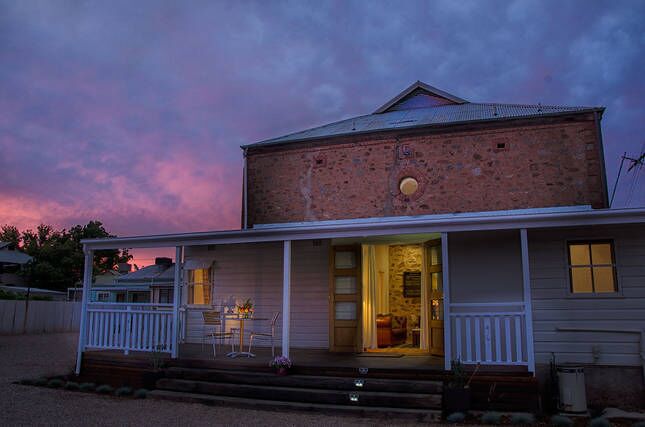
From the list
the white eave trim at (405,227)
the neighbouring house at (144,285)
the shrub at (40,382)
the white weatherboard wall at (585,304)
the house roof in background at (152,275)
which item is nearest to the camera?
the white eave trim at (405,227)

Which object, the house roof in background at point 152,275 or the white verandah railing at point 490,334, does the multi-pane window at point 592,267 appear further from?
the house roof in background at point 152,275

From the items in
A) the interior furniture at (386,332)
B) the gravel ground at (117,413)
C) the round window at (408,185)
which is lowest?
the gravel ground at (117,413)

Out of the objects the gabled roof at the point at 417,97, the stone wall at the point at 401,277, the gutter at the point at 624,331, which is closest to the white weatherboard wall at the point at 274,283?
the stone wall at the point at 401,277

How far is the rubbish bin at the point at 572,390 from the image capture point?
7.22 m

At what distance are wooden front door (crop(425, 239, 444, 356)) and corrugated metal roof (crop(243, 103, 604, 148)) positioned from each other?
5.36m

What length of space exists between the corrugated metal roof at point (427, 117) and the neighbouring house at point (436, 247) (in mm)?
83

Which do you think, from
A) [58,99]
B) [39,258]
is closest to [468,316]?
[58,99]

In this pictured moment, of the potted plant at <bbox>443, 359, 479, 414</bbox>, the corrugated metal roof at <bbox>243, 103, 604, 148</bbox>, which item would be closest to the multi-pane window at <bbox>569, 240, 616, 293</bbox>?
the potted plant at <bbox>443, 359, 479, 414</bbox>

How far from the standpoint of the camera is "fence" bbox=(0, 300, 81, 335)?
74.7 feet

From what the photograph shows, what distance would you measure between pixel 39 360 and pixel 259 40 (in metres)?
9.40

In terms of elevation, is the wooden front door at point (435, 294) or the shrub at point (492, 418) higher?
the wooden front door at point (435, 294)

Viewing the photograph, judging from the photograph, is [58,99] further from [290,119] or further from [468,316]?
[468,316]

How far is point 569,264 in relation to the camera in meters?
8.63

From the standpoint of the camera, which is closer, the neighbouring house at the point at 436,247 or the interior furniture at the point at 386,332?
the neighbouring house at the point at 436,247
